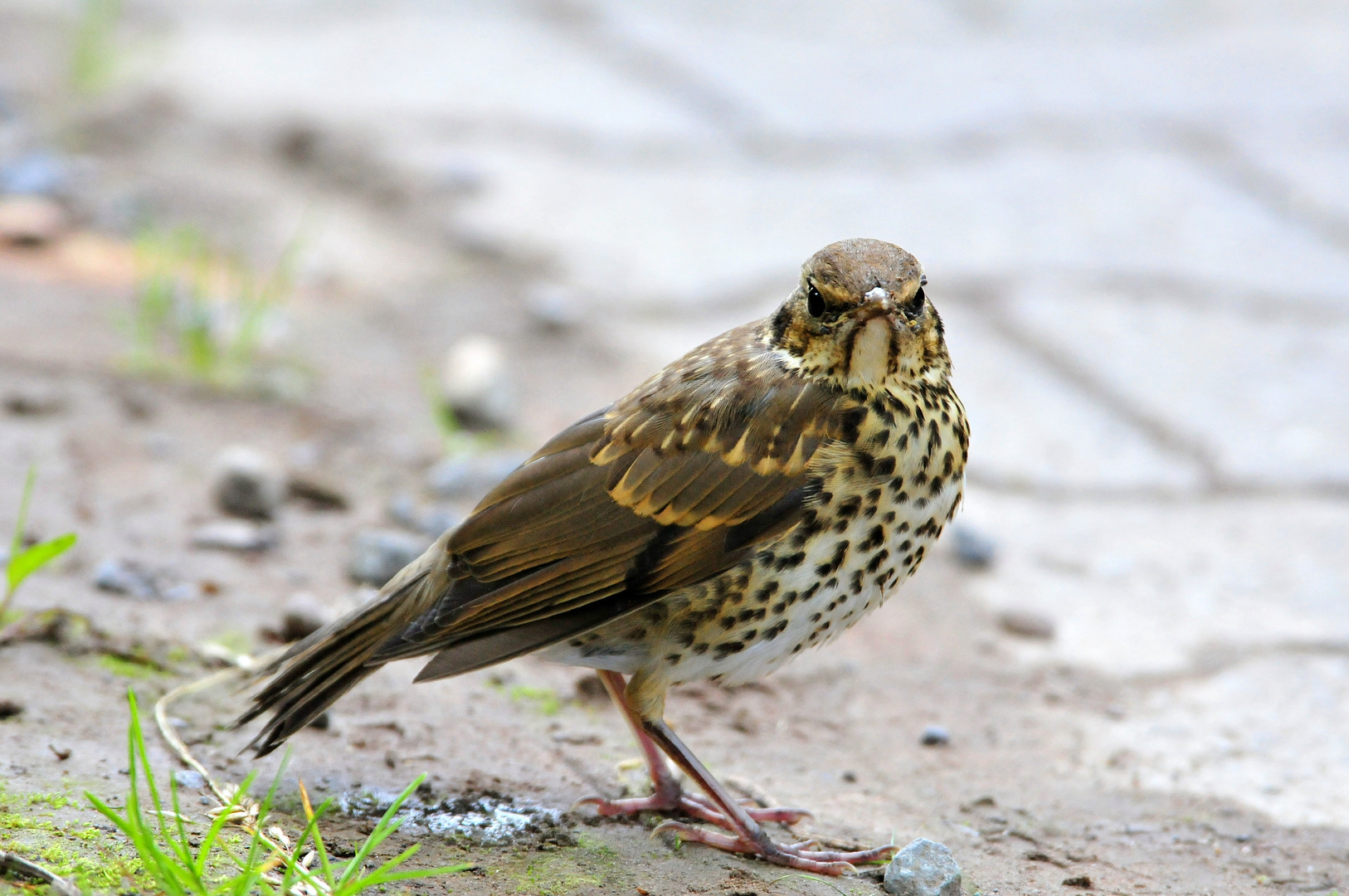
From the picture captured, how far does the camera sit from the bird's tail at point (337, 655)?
2.96 meters

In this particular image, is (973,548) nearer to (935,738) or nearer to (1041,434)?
(1041,434)

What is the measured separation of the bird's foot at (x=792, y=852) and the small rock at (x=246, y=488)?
5.26 feet

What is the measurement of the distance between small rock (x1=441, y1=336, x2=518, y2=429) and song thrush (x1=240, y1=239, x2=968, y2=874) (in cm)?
159

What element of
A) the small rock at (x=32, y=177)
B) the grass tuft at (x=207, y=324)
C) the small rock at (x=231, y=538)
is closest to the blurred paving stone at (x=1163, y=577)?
the small rock at (x=231, y=538)

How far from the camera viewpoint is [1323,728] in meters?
3.63

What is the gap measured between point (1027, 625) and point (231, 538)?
6.62ft

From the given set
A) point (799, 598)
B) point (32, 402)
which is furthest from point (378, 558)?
point (799, 598)

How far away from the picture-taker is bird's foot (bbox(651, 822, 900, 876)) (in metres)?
2.83

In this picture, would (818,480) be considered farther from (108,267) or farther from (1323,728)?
(108,267)

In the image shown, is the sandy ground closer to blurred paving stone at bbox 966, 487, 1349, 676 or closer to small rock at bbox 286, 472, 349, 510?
small rock at bbox 286, 472, 349, 510

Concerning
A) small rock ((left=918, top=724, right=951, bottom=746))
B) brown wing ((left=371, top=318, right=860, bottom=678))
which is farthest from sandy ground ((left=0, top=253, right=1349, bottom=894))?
brown wing ((left=371, top=318, right=860, bottom=678))

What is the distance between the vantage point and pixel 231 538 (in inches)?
156

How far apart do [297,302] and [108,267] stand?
2.11 feet

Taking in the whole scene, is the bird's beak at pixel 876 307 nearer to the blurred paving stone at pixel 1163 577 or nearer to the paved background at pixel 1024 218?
the paved background at pixel 1024 218
